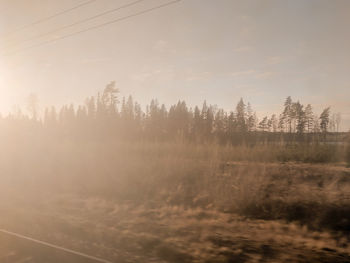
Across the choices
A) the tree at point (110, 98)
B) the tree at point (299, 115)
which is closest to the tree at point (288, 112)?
the tree at point (299, 115)

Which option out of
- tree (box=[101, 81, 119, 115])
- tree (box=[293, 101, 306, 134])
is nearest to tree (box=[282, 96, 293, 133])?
tree (box=[293, 101, 306, 134])

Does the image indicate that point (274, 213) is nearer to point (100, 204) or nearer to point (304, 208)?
point (304, 208)

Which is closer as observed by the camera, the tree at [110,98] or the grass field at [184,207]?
the grass field at [184,207]

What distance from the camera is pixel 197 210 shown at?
9.72 m

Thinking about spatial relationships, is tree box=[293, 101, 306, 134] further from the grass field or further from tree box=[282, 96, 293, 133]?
the grass field

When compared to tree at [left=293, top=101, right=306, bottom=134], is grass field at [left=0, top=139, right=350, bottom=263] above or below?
below

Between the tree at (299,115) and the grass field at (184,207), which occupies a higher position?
the tree at (299,115)

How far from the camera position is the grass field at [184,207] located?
6.33 m

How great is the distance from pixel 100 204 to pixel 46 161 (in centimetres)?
1097

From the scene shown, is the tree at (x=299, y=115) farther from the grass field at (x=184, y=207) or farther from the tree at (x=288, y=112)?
the grass field at (x=184, y=207)

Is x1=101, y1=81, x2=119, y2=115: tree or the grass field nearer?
the grass field

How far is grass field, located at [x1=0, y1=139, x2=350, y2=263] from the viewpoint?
6328 millimetres

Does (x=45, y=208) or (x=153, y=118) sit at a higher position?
(x=153, y=118)

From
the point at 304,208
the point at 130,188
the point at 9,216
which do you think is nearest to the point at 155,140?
the point at 130,188
